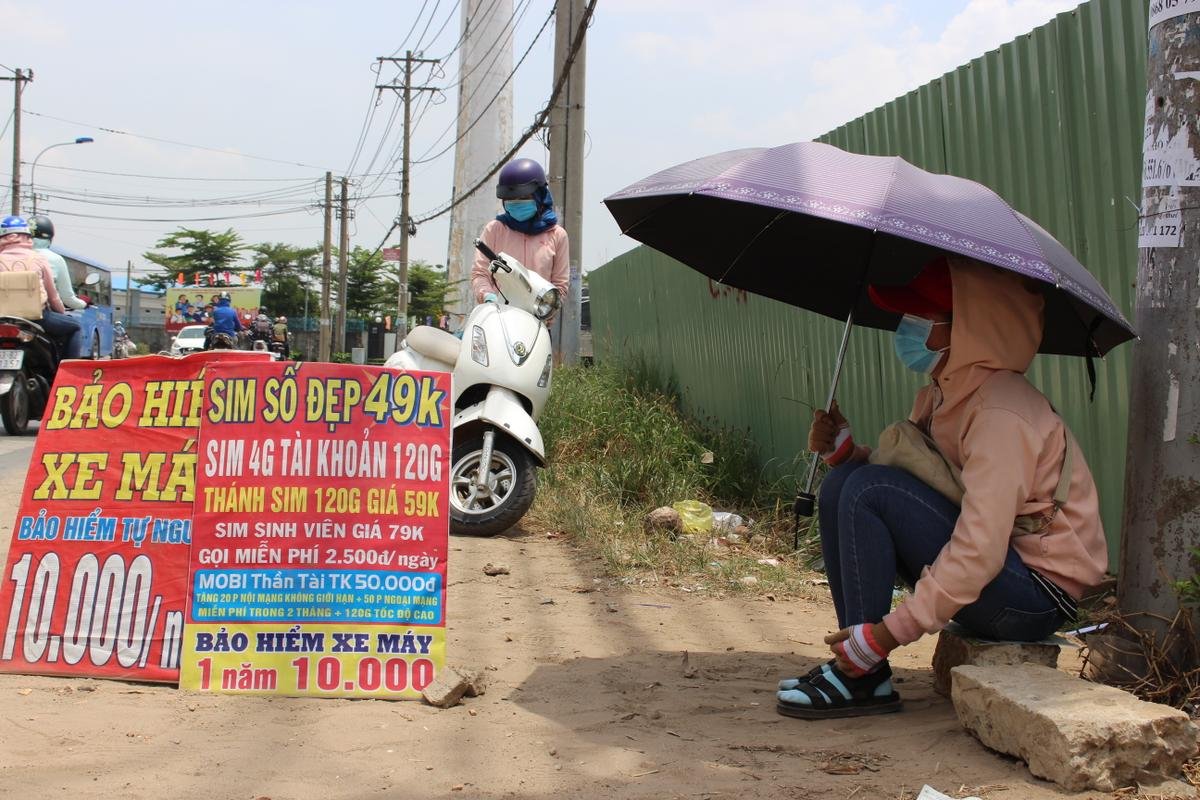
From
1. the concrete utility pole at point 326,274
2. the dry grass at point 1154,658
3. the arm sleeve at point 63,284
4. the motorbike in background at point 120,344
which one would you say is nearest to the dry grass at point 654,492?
the dry grass at point 1154,658

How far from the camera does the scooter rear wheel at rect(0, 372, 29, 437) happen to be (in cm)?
970

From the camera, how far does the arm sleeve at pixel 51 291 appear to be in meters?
9.70

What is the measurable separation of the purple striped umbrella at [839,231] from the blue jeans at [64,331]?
25.3ft

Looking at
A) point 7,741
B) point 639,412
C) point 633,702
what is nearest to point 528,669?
point 633,702

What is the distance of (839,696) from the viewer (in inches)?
121

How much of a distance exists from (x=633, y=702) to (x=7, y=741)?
1.64 m

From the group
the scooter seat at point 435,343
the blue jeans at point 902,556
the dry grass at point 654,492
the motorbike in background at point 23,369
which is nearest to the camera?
the blue jeans at point 902,556

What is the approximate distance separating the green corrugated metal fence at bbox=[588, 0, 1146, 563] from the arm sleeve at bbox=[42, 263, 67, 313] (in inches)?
241

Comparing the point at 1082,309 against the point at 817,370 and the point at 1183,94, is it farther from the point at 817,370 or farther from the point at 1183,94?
the point at 817,370

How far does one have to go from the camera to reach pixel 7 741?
274 centimetres

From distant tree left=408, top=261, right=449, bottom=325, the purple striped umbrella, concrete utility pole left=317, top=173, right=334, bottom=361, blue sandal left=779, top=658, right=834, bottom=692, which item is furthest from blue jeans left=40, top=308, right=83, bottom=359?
distant tree left=408, top=261, right=449, bottom=325

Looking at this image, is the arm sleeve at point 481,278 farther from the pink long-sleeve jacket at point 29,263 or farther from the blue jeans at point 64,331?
the blue jeans at point 64,331

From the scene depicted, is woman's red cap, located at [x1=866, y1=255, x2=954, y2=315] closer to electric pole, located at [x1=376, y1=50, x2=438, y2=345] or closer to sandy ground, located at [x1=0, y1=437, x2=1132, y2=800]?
sandy ground, located at [x1=0, y1=437, x2=1132, y2=800]

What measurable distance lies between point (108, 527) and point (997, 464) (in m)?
2.50
